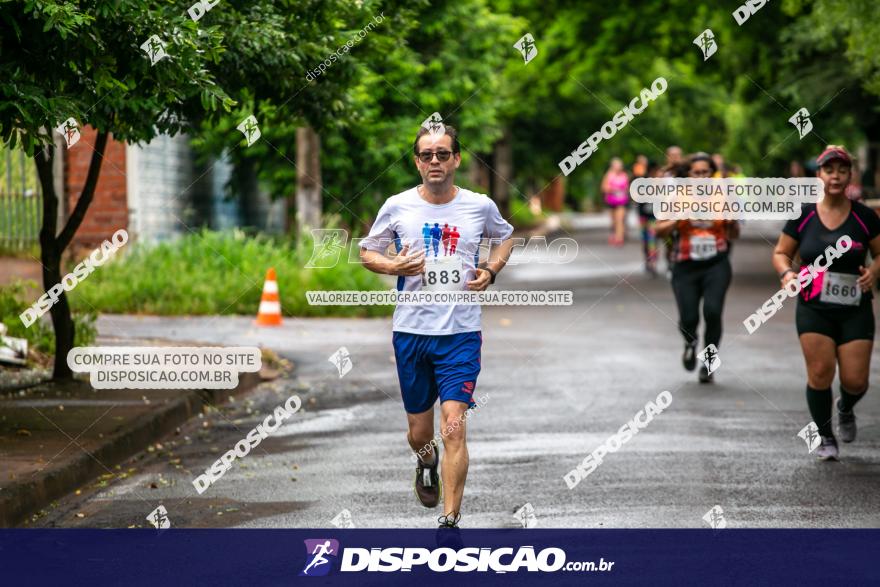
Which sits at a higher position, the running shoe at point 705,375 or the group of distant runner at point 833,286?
the group of distant runner at point 833,286

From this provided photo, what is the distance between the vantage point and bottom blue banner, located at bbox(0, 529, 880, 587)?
654 centimetres

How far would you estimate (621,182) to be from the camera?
111 feet

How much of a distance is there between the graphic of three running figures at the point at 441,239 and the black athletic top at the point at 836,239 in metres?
3.06

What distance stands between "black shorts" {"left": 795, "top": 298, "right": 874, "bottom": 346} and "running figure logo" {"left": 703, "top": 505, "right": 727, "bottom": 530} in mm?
1951

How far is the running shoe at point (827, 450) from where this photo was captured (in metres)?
9.63

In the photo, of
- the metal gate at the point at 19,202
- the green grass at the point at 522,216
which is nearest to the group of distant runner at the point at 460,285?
the metal gate at the point at 19,202

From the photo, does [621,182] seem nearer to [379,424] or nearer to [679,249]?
[679,249]

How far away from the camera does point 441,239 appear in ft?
24.2


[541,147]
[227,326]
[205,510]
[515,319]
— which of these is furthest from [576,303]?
[541,147]

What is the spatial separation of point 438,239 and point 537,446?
328 centimetres

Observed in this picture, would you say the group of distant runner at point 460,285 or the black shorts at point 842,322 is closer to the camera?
the group of distant runner at point 460,285

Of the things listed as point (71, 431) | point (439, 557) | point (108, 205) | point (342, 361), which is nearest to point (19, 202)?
point (108, 205)

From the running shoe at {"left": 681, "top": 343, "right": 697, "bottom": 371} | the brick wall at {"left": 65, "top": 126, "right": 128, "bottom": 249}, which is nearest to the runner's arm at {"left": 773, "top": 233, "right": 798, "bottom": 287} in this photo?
the running shoe at {"left": 681, "top": 343, "right": 697, "bottom": 371}

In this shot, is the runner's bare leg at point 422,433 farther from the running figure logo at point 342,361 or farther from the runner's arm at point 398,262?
the running figure logo at point 342,361
